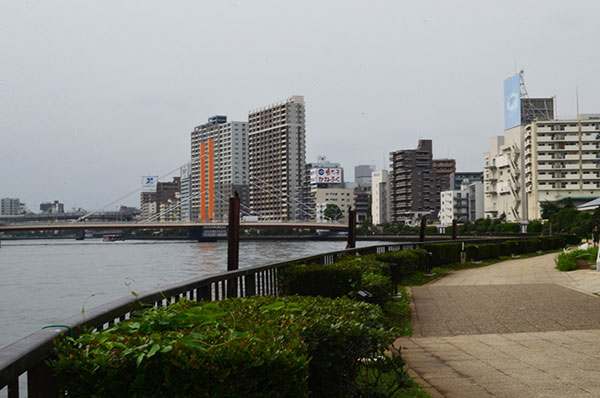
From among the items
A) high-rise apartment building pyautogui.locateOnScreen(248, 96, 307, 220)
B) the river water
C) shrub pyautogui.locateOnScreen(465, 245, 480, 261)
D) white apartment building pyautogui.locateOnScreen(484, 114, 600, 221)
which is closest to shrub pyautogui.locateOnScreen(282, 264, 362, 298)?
the river water

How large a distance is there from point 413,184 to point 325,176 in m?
29.3

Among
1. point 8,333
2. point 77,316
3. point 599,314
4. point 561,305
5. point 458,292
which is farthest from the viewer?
point 8,333

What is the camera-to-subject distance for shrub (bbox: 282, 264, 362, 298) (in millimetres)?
8422

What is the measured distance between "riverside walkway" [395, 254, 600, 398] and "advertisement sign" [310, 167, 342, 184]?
170m

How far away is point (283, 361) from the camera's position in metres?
2.85

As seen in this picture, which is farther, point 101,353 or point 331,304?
point 331,304

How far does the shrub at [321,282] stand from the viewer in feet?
27.6

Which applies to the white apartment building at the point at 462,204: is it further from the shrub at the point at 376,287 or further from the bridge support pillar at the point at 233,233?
the shrub at the point at 376,287

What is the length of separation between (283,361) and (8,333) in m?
20.3

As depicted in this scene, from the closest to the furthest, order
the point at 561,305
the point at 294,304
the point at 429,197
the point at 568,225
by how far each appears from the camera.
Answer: the point at 294,304
the point at 561,305
the point at 568,225
the point at 429,197

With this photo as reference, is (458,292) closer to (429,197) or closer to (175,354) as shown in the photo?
(175,354)

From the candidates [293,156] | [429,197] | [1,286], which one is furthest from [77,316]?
[293,156]

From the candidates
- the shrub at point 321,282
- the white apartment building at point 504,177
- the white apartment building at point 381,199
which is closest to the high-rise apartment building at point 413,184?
the white apartment building at point 381,199

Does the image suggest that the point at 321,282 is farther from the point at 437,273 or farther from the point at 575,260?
the point at 575,260
